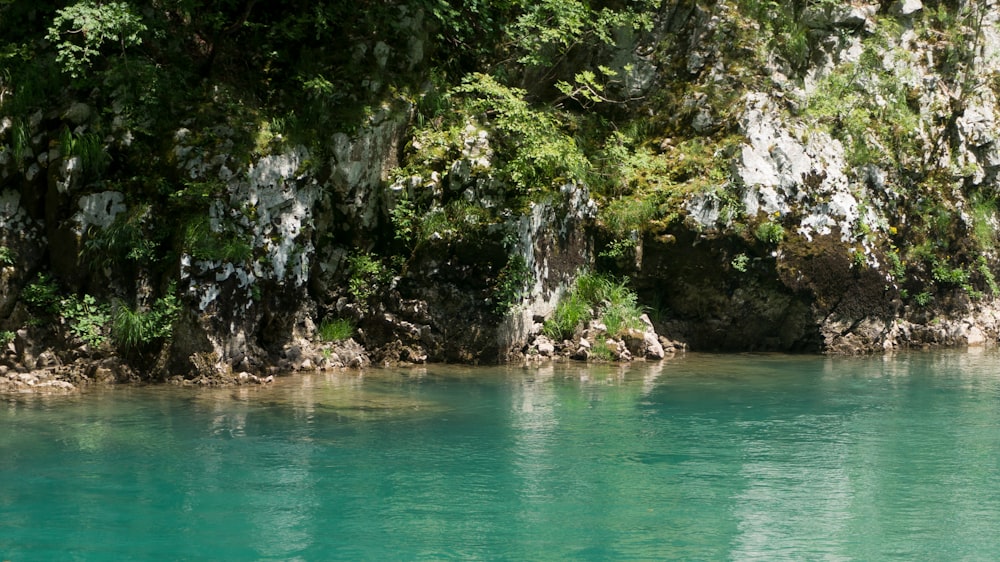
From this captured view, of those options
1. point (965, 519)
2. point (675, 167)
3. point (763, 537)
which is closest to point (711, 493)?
point (763, 537)

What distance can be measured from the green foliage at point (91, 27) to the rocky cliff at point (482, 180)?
0.19 ft

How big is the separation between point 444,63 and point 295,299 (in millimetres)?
4814

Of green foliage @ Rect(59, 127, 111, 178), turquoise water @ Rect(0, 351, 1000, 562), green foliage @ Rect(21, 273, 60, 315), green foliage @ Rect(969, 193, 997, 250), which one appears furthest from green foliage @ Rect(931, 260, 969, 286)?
green foliage @ Rect(21, 273, 60, 315)

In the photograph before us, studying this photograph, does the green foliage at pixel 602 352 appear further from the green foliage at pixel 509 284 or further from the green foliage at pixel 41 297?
the green foliage at pixel 41 297

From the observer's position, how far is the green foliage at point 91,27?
12.8 meters

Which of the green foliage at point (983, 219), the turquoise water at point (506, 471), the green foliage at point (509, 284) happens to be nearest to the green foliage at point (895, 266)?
the green foliage at point (983, 219)

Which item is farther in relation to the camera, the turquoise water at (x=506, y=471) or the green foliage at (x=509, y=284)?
the green foliage at (x=509, y=284)

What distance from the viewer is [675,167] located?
17.3 m

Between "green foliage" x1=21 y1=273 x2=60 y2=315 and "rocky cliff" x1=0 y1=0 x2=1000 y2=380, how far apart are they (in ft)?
0.13

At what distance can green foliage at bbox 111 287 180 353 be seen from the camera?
42.8 ft

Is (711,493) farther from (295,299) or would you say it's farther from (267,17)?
(267,17)

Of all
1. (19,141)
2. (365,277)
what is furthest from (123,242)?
(365,277)

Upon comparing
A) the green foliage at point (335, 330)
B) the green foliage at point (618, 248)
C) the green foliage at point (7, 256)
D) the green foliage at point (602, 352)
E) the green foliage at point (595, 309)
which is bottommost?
the green foliage at point (602, 352)

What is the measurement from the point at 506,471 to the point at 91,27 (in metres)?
7.99
